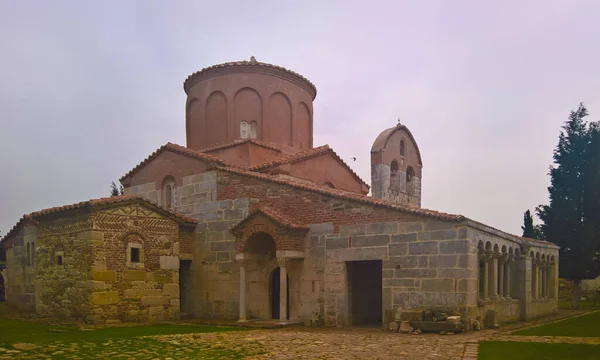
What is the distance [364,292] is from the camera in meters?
15.9

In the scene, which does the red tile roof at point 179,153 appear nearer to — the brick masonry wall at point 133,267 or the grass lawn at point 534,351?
the brick masonry wall at point 133,267

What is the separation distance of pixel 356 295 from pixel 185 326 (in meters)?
5.00

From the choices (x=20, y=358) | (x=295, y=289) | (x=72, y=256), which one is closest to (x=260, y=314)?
(x=295, y=289)

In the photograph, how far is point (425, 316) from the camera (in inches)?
487

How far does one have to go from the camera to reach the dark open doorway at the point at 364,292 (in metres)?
14.6

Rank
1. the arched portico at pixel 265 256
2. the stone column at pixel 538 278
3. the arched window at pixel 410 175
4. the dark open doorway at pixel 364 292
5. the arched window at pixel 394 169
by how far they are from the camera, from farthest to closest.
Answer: the arched window at pixel 410 175, the arched window at pixel 394 169, the stone column at pixel 538 278, the dark open doorway at pixel 364 292, the arched portico at pixel 265 256

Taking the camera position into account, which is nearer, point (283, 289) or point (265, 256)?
point (283, 289)

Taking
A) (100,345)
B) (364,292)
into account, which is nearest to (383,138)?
(364,292)

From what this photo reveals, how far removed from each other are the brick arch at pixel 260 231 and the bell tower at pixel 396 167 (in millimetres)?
6252

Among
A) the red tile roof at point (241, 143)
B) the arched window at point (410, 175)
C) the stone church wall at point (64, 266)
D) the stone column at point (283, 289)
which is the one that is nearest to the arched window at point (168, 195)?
the red tile roof at point (241, 143)

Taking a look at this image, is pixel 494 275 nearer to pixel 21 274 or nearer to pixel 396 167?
pixel 396 167

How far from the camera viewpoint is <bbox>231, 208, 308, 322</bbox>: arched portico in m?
14.5

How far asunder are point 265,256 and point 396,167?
7.71m

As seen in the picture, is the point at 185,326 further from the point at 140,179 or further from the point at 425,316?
the point at 140,179
